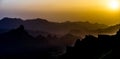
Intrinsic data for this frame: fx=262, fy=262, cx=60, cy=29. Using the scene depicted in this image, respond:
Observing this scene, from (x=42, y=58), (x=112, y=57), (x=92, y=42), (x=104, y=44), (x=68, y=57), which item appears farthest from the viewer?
(x=42, y=58)

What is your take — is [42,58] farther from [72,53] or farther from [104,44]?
[104,44]

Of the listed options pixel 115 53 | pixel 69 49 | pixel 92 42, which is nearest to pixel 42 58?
pixel 69 49

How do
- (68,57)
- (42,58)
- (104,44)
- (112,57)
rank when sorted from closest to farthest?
(112,57) → (104,44) → (68,57) → (42,58)

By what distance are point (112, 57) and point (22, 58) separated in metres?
136

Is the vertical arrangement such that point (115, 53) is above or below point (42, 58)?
above

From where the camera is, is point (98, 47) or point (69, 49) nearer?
point (98, 47)

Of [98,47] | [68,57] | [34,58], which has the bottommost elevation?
[34,58]

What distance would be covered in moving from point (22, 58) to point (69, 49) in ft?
282

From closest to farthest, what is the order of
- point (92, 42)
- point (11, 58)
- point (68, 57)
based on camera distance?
point (92, 42) → point (68, 57) → point (11, 58)

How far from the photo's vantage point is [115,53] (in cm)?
7000

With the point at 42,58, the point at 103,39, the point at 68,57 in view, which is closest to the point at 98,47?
the point at 103,39

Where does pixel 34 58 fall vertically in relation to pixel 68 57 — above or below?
below

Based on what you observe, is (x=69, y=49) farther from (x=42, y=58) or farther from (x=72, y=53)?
(x=42, y=58)

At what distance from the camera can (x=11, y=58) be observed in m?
196
